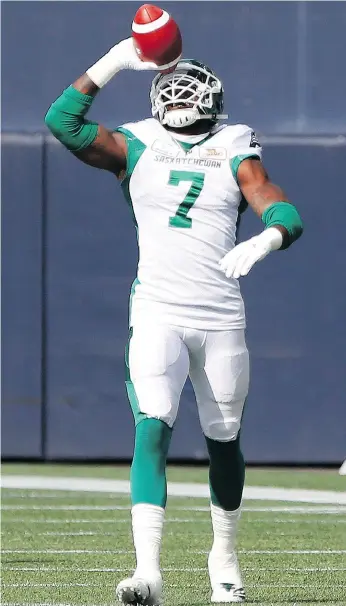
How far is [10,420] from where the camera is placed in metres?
11.9

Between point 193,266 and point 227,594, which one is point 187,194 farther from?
point 227,594

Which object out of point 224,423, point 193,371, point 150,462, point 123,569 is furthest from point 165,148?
point 123,569

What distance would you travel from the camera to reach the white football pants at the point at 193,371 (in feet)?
16.6

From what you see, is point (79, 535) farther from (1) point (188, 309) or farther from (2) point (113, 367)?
(2) point (113, 367)

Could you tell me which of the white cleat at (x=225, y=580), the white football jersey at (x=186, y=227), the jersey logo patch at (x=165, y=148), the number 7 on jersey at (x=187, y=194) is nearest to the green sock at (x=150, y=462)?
the white football jersey at (x=186, y=227)

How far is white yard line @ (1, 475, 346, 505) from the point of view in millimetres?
9602

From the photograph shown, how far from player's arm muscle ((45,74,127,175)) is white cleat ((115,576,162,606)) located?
1468 millimetres

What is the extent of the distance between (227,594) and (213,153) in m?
1.52

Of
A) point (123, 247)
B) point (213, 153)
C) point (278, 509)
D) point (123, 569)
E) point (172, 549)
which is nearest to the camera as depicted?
point (213, 153)

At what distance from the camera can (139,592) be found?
15.4ft

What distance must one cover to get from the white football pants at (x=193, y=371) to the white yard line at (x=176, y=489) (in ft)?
13.6

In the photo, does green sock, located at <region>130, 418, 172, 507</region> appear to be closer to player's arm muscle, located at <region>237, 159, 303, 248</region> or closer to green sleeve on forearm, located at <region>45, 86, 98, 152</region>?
player's arm muscle, located at <region>237, 159, 303, 248</region>

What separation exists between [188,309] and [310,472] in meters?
6.52

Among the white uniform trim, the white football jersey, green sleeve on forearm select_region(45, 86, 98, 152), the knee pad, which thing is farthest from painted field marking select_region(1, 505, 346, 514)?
the white uniform trim
